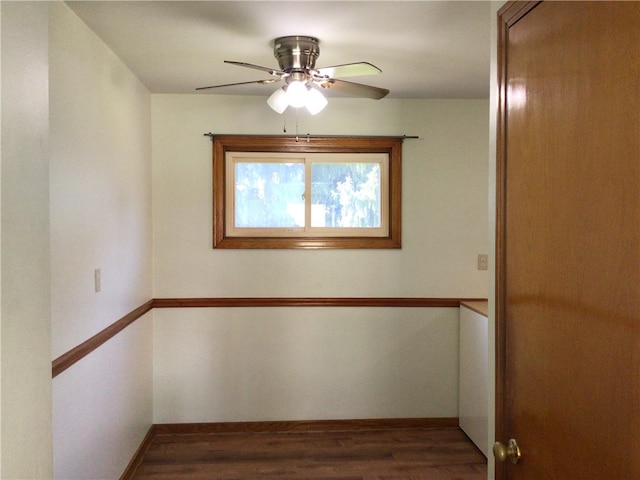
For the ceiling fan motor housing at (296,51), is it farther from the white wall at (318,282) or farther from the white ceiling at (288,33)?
the white wall at (318,282)

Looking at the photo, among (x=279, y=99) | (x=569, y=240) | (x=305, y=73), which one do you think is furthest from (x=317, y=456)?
(x=569, y=240)

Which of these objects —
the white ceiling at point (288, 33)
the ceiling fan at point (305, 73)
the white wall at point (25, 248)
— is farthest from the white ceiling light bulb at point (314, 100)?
the white wall at point (25, 248)

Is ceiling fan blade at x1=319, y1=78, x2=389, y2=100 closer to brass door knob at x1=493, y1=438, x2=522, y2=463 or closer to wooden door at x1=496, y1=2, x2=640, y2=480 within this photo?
wooden door at x1=496, y1=2, x2=640, y2=480

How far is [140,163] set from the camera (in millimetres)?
3287

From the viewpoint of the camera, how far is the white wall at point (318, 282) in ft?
11.9

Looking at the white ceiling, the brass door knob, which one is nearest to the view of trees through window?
the white ceiling

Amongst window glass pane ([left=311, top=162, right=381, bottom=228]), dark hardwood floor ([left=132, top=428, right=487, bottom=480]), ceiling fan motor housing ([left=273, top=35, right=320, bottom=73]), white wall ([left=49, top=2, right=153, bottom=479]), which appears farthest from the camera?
window glass pane ([left=311, top=162, right=381, bottom=228])

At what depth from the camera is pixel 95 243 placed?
7.99 feet

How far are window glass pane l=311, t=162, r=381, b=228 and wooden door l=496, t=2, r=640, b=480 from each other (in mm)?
2358

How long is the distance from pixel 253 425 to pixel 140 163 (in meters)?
1.96

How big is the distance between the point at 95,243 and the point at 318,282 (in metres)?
1.67

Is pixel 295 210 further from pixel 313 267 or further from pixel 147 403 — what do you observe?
pixel 147 403

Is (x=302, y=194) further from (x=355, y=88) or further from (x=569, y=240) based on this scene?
(x=569, y=240)

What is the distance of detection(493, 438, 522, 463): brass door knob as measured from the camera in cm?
129
